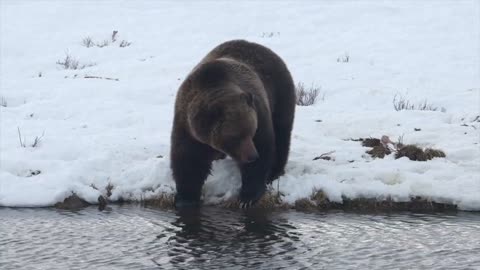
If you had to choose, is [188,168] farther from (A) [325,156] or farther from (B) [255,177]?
(A) [325,156]

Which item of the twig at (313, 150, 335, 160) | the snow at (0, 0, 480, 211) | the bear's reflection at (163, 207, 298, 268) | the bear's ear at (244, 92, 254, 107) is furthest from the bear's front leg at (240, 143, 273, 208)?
the twig at (313, 150, 335, 160)

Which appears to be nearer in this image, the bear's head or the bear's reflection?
the bear's reflection

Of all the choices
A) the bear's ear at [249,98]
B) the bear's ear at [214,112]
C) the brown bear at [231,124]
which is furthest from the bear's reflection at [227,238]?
the bear's ear at [249,98]

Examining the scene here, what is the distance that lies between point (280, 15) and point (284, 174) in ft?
34.3

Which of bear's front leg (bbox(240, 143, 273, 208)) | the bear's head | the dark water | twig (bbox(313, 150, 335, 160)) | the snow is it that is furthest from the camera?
twig (bbox(313, 150, 335, 160))

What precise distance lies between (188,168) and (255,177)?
60 cm

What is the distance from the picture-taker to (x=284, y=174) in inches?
289

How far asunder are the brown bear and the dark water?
39 cm

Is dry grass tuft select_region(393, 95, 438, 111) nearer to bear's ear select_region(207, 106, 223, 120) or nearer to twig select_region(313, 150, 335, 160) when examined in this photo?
twig select_region(313, 150, 335, 160)

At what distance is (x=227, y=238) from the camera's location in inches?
223

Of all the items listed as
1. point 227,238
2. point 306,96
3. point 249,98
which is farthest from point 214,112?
point 306,96

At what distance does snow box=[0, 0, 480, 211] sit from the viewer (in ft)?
23.5

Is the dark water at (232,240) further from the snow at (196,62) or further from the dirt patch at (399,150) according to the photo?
the dirt patch at (399,150)

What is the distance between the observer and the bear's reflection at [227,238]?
201 inches
